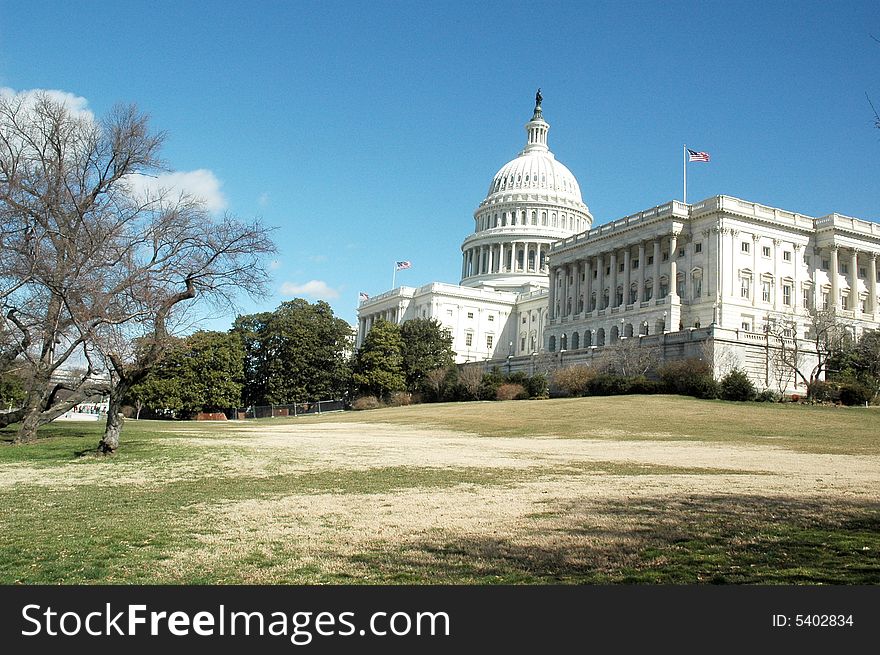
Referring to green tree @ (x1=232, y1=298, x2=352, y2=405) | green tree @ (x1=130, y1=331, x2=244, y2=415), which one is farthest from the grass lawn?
green tree @ (x1=232, y1=298, x2=352, y2=405)

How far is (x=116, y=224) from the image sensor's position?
102 feet

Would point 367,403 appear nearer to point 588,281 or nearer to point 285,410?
point 285,410

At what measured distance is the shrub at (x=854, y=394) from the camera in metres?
65.9

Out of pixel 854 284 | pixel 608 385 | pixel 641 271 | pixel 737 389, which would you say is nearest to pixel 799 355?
pixel 737 389

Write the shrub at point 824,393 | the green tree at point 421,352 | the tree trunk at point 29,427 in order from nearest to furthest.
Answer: the tree trunk at point 29,427 < the shrub at point 824,393 < the green tree at point 421,352

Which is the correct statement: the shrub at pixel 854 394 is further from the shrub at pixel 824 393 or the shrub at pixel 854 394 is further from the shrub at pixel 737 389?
the shrub at pixel 737 389

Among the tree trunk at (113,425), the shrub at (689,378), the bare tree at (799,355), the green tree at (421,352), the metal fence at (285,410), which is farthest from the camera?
the green tree at (421,352)

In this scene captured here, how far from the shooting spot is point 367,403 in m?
91.2

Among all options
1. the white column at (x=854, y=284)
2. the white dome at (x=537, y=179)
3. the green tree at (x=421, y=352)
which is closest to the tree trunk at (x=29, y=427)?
the green tree at (x=421, y=352)

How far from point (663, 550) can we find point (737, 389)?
195 ft

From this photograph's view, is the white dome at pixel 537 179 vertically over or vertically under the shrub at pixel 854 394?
over

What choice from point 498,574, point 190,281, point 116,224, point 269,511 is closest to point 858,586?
point 498,574

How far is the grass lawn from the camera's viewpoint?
995cm

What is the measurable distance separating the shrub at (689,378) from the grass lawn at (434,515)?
3511 centimetres
